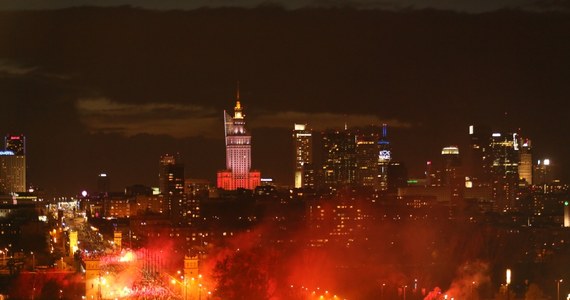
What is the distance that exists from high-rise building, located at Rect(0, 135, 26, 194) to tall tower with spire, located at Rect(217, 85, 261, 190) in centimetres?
2254

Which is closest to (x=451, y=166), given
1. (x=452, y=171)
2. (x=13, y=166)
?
(x=452, y=171)

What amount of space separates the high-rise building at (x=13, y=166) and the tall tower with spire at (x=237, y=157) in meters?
22.5

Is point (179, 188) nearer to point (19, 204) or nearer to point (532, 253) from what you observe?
point (19, 204)

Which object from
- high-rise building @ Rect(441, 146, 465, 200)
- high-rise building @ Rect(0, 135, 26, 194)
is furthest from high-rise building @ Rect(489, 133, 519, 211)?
high-rise building @ Rect(0, 135, 26, 194)

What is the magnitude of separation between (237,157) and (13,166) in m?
24.6

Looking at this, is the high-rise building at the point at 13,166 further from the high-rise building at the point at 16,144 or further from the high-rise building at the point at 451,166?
the high-rise building at the point at 451,166

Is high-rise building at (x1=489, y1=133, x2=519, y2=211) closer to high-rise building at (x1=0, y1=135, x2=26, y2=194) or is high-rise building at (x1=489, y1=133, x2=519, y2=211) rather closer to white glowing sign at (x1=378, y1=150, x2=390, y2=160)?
white glowing sign at (x1=378, y1=150, x2=390, y2=160)

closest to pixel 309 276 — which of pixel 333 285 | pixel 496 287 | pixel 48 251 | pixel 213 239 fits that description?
pixel 333 285

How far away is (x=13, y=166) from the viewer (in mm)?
51656

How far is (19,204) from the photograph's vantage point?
42.3 m

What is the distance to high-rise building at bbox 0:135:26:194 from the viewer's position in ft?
164

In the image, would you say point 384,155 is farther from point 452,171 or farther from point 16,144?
point 16,144

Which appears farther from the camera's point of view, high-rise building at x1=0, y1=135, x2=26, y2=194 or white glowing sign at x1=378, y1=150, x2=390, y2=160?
white glowing sign at x1=378, y1=150, x2=390, y2=160

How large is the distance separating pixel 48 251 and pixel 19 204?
15679mm
